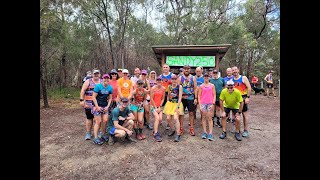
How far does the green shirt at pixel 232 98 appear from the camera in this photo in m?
4.69

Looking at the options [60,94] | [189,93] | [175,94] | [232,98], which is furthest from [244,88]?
[60,94]

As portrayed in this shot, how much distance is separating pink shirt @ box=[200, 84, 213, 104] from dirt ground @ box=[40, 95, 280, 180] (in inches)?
43.0

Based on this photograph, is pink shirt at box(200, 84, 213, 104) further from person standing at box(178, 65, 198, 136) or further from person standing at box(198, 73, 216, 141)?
person standing at box(178, 65, 198, 136)

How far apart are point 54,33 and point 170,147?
8.28m

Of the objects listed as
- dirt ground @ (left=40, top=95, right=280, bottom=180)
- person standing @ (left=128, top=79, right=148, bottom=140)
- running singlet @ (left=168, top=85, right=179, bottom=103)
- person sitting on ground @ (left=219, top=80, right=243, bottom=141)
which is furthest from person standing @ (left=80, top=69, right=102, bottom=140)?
person sitting on ground @ (left=219, top=80, right=243, bottom=141)

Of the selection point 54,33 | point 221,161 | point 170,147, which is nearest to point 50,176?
point 170,147

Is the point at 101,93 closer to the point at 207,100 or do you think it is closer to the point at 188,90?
the point at 188,90

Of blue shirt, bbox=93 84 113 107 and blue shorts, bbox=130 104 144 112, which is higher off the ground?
blue shirt, bbox=93 84 113 107

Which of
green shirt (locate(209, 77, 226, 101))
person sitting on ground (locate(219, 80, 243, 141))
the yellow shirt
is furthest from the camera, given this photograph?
green shirt (locate(209, 77, 226, 101))

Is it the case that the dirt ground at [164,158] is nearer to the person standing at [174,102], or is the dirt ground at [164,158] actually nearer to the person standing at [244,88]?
the person standing at [244,88]

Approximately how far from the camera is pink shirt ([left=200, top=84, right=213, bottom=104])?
16.2 ft

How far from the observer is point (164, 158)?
388 cm
